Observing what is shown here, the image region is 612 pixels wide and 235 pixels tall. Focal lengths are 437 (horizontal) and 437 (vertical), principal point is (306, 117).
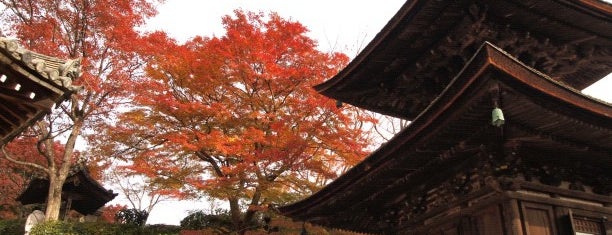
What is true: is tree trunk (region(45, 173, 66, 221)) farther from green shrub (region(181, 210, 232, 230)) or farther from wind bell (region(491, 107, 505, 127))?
wind bell (region(491, 107, 505, 127))

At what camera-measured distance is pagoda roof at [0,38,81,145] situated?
428cm

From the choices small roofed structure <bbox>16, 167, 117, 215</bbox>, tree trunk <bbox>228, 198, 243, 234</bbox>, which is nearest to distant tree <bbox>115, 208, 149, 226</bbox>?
small roofed structure <bbox>16, 167, 117, 215</bbox>

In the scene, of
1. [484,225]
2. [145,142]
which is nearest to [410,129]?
[484,225]

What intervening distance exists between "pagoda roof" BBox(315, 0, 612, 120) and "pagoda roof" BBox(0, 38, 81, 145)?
5033 mm

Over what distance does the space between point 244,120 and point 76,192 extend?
30.9 feet

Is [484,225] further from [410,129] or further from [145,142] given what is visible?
[145,142]

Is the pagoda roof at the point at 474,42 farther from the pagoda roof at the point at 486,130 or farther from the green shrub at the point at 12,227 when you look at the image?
the green shrub at the point at 12,227

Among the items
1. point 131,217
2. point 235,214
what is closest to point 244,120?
point 235,214

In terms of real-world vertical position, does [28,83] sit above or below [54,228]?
above

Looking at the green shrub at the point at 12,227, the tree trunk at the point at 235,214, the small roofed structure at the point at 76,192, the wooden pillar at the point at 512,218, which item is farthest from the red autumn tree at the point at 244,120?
the wooden pillar at the point at 512,218

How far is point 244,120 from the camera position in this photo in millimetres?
16969

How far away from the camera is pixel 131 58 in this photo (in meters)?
19.6

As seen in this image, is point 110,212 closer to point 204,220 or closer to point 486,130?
point 204,220

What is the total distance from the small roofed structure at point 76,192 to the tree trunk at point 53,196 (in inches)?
50.3
